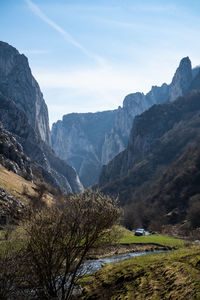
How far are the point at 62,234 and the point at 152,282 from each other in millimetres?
6862

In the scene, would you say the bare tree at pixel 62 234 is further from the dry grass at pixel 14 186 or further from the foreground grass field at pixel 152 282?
the dry grass at pixel 14 186

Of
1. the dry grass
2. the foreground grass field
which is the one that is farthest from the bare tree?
the dry grass

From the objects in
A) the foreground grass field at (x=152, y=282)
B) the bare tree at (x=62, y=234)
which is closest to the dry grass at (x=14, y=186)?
the foreground grass field at (x=152, y=282)

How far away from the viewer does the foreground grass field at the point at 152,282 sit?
16.5 m

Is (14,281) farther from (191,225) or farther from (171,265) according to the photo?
(191,225)

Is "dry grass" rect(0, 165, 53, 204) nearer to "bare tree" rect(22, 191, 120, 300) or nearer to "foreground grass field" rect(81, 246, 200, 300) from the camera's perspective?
"foreground grass field" rect(81, 246, 200, 300)

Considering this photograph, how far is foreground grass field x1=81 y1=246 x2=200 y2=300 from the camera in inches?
648

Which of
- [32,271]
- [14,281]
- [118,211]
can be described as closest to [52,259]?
[32,271]

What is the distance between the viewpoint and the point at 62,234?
1850 centimetres

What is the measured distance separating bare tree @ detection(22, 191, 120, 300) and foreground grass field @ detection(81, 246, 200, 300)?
3.90 m

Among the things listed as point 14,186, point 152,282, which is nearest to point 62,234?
point 152,282

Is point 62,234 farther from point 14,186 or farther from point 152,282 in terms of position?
point 14,186

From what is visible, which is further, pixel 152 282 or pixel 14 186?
pixel 14 186

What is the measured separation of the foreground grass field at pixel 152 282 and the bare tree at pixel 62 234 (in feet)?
12.8
